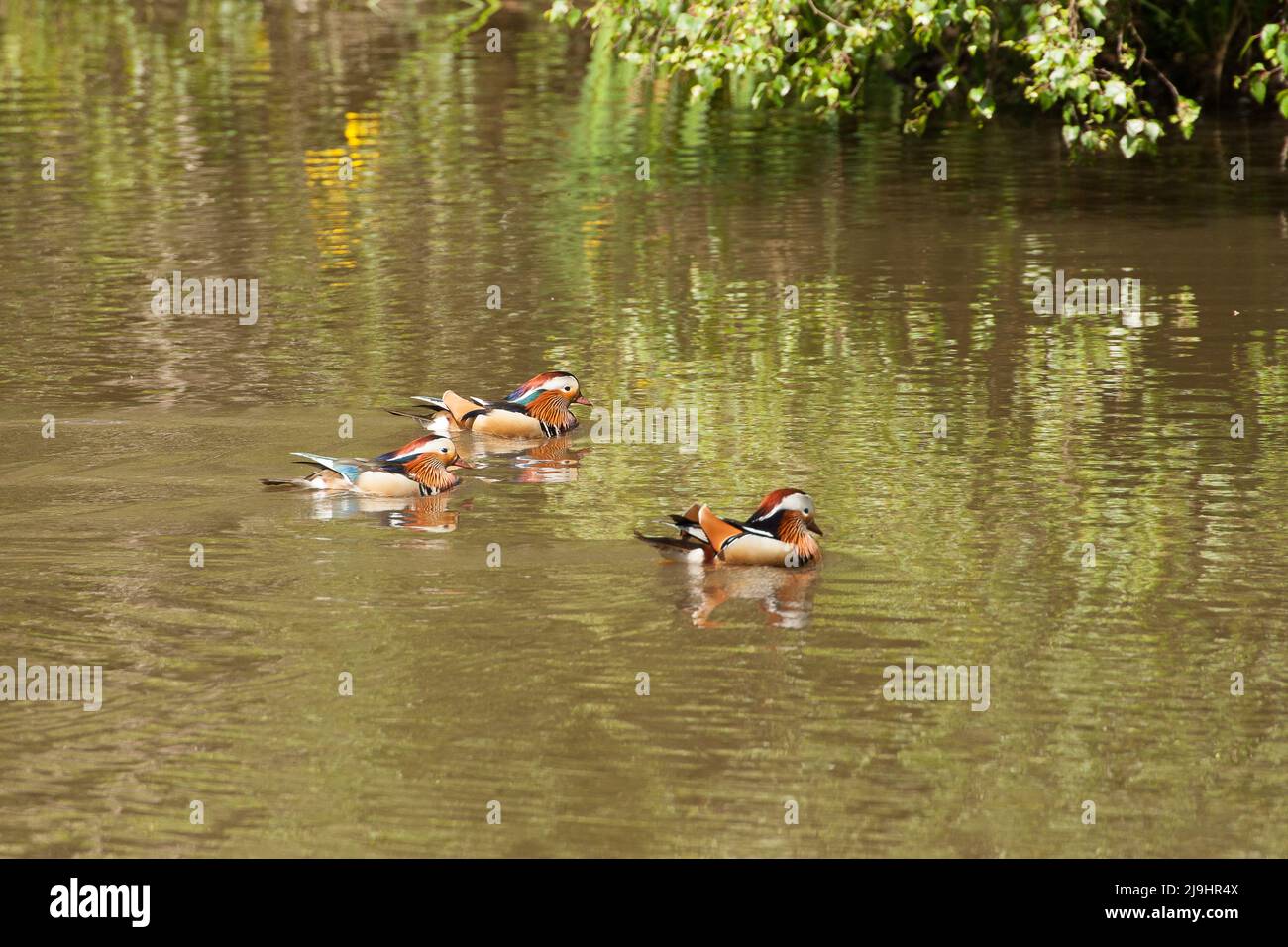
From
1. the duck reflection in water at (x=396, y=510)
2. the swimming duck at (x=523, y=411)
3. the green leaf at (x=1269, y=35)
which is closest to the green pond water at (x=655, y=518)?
the duck reflection in water at (x=396, y=510)

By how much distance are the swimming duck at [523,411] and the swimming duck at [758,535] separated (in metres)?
2.74

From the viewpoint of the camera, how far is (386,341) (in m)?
15.5

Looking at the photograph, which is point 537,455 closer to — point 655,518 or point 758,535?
point 655,518

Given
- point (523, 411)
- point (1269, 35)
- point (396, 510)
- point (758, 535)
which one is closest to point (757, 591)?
point (758, 535)

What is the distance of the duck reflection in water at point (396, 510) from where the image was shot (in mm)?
11023

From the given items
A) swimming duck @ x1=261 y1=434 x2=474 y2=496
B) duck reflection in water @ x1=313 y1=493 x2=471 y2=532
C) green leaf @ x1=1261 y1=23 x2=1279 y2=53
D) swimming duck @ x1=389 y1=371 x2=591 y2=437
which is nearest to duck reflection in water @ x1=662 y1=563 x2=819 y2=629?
duck reflection in water @ x1=313 y1=493 x2=471 y2=532

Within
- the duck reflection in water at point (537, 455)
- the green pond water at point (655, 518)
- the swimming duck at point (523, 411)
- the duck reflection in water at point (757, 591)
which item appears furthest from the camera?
the swimming duck at point (523, 411)

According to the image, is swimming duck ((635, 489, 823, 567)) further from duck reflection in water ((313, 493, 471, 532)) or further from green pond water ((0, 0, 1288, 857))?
duck reflection in water ((313, 493, 471, 532))

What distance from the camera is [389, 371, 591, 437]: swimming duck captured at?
1269 centimetres

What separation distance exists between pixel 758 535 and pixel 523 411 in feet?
10.1

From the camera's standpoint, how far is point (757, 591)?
391 inches

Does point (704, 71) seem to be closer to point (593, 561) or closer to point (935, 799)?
point (593, 561)

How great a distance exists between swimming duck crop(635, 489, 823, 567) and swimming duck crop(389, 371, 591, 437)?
9.00ft

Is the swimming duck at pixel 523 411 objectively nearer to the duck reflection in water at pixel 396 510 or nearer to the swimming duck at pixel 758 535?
the duck reflection in water at pixel 396 510
